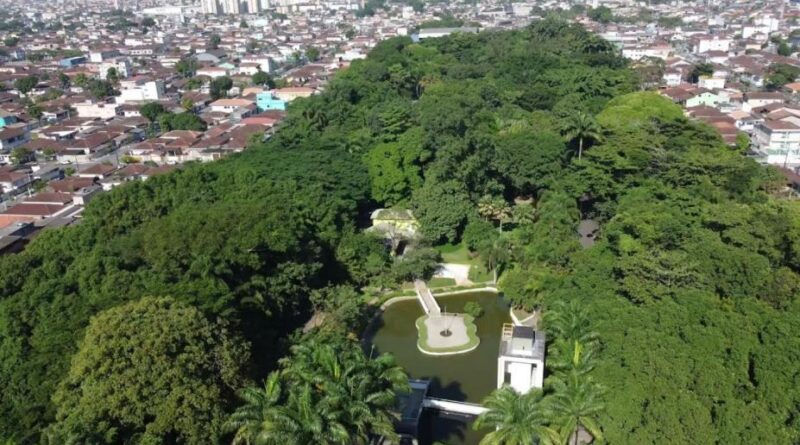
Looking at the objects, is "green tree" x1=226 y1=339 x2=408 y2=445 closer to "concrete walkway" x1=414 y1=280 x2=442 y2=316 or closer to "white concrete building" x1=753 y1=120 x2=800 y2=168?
"concrete walkway" x1=414 y1=280 x2=442 y2=316

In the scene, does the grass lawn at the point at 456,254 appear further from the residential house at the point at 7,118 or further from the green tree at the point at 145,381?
the residential house at the point at 7,118

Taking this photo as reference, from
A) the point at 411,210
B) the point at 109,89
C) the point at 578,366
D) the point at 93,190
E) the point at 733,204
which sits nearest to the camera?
the point at 578,366

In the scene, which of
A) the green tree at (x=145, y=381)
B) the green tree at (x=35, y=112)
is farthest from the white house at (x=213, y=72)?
the green tree at (x=145, y=381)

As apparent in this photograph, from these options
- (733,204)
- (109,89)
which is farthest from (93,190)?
(109,89)

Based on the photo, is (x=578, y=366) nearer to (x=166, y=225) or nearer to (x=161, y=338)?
(x=161, y=338)

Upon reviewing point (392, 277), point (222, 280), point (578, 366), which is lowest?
point (392, 277)
